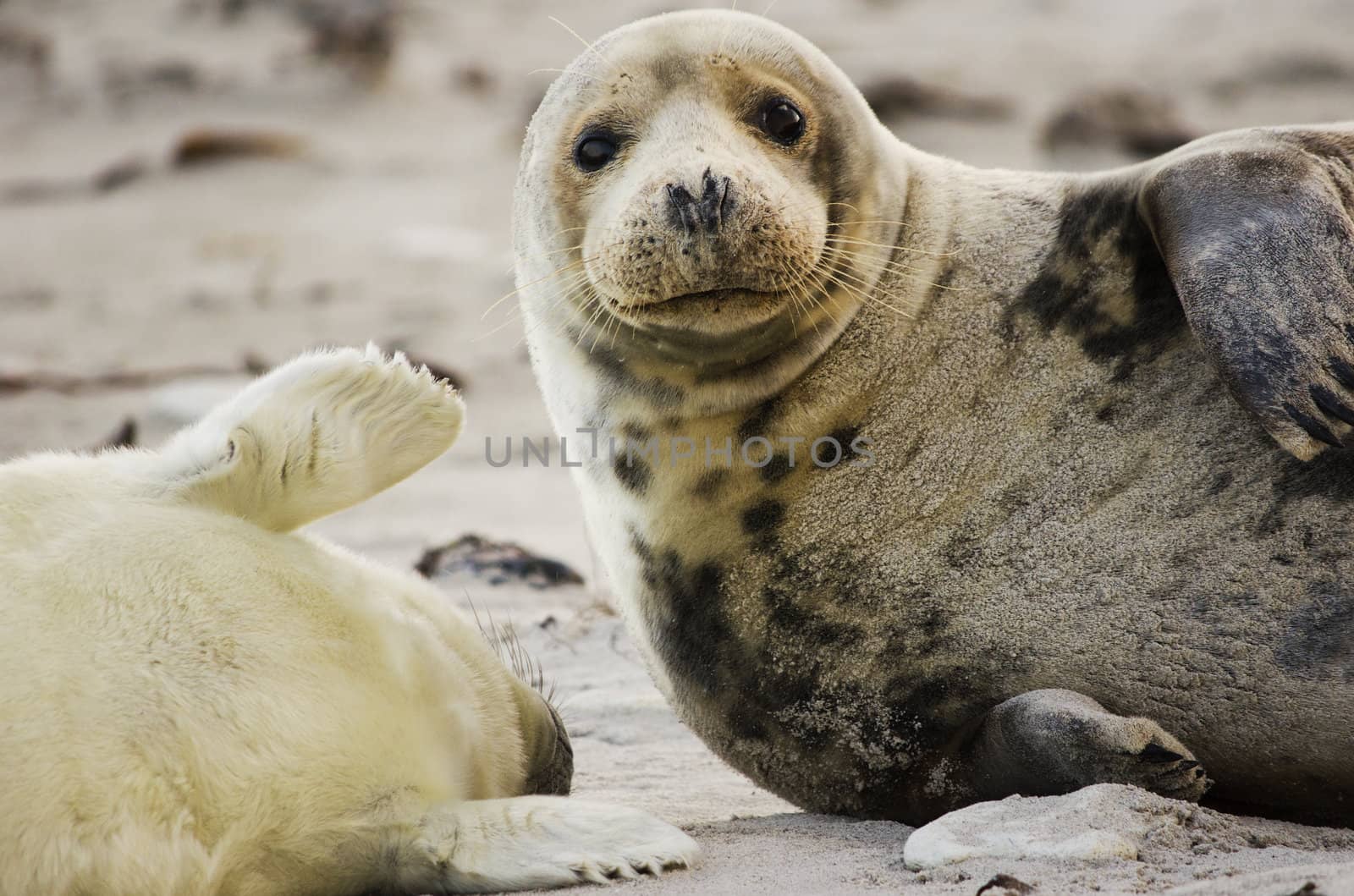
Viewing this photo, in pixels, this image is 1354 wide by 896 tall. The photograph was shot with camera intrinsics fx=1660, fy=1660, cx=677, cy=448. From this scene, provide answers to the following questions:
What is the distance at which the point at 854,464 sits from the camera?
9.42ft

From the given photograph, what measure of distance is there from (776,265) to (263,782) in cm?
121

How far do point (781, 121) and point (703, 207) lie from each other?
456 millimetres

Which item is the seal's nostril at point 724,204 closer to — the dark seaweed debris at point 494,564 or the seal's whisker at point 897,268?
the seal's whisker at point 897,268

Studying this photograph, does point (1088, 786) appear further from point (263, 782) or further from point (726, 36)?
point (726, 36)

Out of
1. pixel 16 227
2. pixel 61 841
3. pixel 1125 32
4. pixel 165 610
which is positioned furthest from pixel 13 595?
pixel 1125 32

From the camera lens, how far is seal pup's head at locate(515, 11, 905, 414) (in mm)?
2738

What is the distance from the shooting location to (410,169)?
11.5m

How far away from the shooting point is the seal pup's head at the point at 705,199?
2738mm

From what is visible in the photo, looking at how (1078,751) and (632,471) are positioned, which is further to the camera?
(632,471)

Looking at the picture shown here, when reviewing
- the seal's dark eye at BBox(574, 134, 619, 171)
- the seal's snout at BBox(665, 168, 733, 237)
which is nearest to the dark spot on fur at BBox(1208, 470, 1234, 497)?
the seal's snout at BBox(665, 168, 733, 237)

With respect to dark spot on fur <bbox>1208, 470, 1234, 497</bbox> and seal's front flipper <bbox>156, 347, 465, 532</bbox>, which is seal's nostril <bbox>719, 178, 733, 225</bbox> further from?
dark spot on fur <bbox>1208, 470, 1234, 497</bbox>

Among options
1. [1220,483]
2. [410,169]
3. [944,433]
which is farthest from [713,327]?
[410,169]

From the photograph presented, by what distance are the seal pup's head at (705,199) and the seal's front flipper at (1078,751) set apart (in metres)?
0.78

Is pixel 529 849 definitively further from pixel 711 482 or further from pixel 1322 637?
pixel 1322 637
